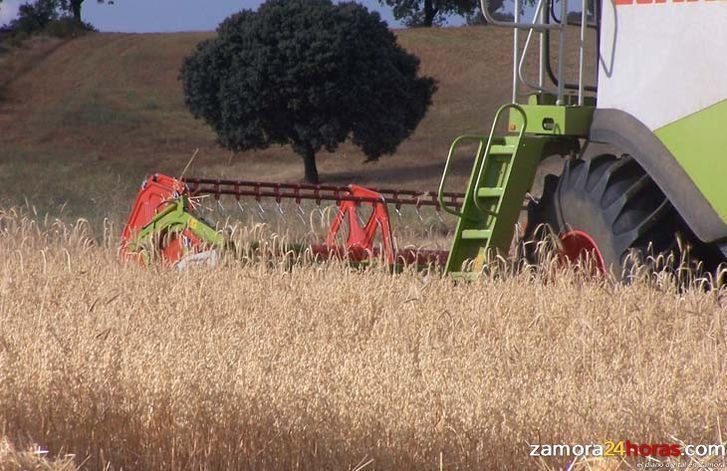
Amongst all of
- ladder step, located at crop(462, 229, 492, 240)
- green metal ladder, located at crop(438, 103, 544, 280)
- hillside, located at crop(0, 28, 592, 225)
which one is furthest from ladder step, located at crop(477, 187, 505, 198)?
hillside, located at crop(0, 28, 592, 225)

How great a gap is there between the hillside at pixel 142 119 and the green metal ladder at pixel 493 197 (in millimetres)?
14754

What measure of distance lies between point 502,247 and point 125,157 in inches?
1118

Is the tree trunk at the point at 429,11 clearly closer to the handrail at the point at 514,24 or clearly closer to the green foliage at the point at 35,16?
the green foliage at the point at 35,16

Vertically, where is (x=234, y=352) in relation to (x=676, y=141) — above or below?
below

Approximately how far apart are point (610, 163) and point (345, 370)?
Answer: 3.20 metres

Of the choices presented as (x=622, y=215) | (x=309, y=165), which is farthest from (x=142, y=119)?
(x=622, y=215)

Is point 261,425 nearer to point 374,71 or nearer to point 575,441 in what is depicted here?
point 575,441

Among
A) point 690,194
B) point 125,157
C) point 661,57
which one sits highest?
point 661,57

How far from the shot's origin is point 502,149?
773cm

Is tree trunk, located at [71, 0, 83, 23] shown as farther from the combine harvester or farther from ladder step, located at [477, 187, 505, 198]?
ladder step, located at [477, 187, 505, 198]

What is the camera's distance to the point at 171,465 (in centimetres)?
381

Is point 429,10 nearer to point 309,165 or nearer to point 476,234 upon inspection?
point 309,165

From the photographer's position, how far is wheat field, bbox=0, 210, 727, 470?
12.7 ft

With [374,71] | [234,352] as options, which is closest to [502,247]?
[234,352]
